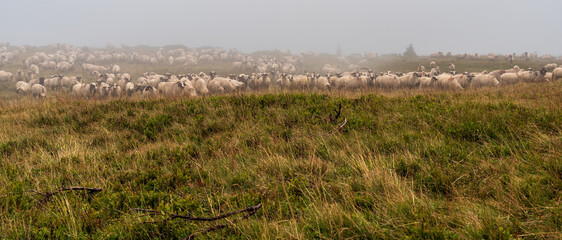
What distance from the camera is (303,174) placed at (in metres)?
3.46

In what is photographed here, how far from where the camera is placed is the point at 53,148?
5.46 meters

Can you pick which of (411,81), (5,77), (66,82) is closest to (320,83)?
(411,81)

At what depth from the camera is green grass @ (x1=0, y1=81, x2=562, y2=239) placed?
7.39 ft

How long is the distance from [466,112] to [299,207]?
15.1 feet

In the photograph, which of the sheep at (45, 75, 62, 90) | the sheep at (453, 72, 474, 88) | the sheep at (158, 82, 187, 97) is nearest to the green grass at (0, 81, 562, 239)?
the sheep at (158, 82, 187, 97)

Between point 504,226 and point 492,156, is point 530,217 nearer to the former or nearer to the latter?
point 504,226

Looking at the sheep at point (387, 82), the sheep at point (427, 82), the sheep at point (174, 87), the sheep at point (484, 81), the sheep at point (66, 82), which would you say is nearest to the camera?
the sheep at point (174, 87)

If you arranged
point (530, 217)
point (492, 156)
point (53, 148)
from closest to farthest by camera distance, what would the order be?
point (530, 217) → point (492, 156) → point (53, 148)

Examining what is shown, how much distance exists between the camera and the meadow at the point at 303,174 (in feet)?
7.41

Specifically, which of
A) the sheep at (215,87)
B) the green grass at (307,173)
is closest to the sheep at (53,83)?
the sheep at (215,87)

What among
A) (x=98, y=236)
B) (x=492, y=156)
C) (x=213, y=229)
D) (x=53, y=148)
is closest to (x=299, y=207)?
(x=213, y=229)

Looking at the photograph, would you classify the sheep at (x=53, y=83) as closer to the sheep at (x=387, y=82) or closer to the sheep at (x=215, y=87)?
the sheep at (x=215, y=87)

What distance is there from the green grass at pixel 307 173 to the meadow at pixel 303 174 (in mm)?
19

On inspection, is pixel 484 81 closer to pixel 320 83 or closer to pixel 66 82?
pixel 320 83
